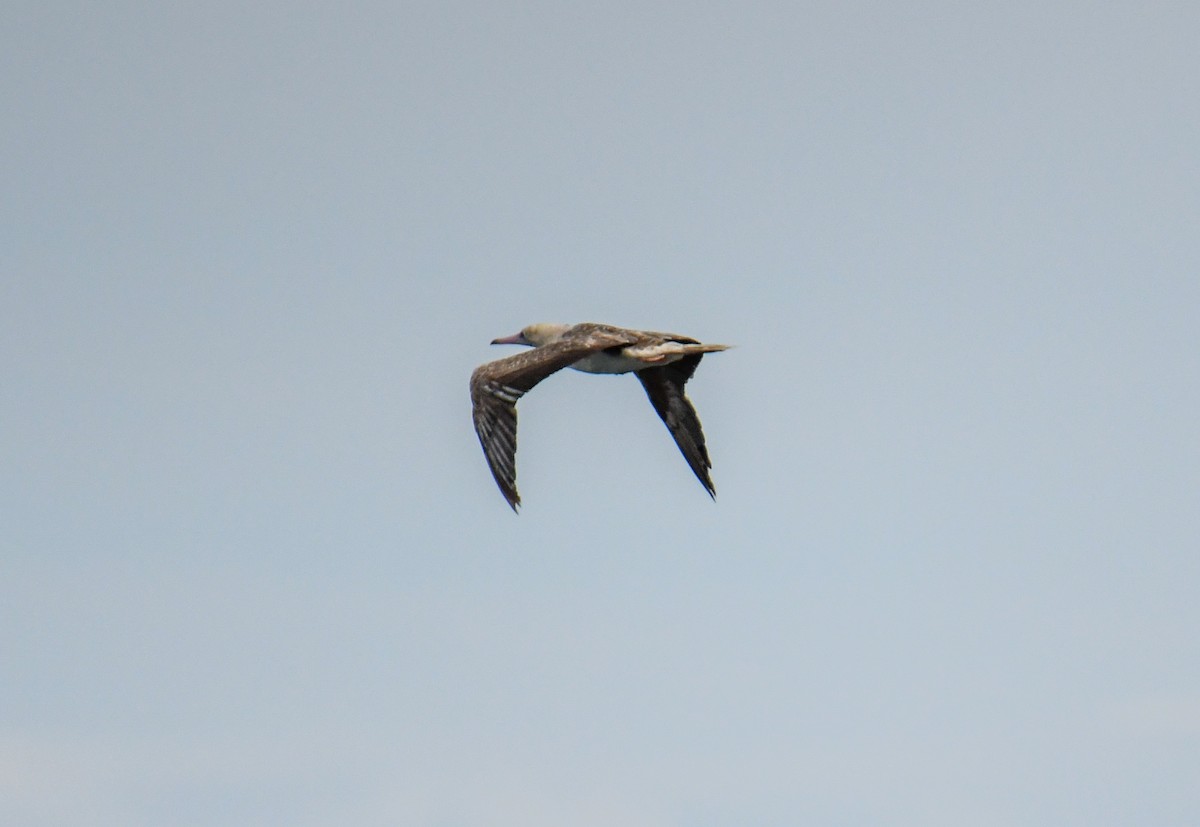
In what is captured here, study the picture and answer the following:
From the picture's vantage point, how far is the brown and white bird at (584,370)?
22453 millimetres

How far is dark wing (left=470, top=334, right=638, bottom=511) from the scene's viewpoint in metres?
22.1

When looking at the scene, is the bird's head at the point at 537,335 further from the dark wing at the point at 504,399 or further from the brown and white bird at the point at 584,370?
the dark wing at the point at 504,399

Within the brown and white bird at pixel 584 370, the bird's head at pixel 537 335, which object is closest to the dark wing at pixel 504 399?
the brown and white bird at pixel 584 370

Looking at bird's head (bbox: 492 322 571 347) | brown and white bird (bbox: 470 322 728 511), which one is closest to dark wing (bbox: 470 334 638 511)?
brown and white bird (bbox: 470 322 728 511)

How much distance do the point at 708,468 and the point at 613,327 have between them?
3.53 m

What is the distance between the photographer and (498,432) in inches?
A: 885

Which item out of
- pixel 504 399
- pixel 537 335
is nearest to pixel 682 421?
pixel 537 335

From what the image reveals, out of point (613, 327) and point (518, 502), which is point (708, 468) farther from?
point (518, 502)

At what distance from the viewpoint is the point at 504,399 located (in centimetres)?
2277

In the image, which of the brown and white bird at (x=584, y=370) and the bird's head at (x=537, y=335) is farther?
the bird's head at (x=537, y=335)

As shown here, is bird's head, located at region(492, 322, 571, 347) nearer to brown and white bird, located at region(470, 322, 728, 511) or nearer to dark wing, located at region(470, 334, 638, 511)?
brown and white bird, located at region(470, 322, 728, 511)

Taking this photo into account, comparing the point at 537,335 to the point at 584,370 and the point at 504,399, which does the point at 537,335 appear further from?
the point at 504,399

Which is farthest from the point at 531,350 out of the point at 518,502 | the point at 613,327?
the point at 518,502

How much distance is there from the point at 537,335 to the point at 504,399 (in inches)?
177
